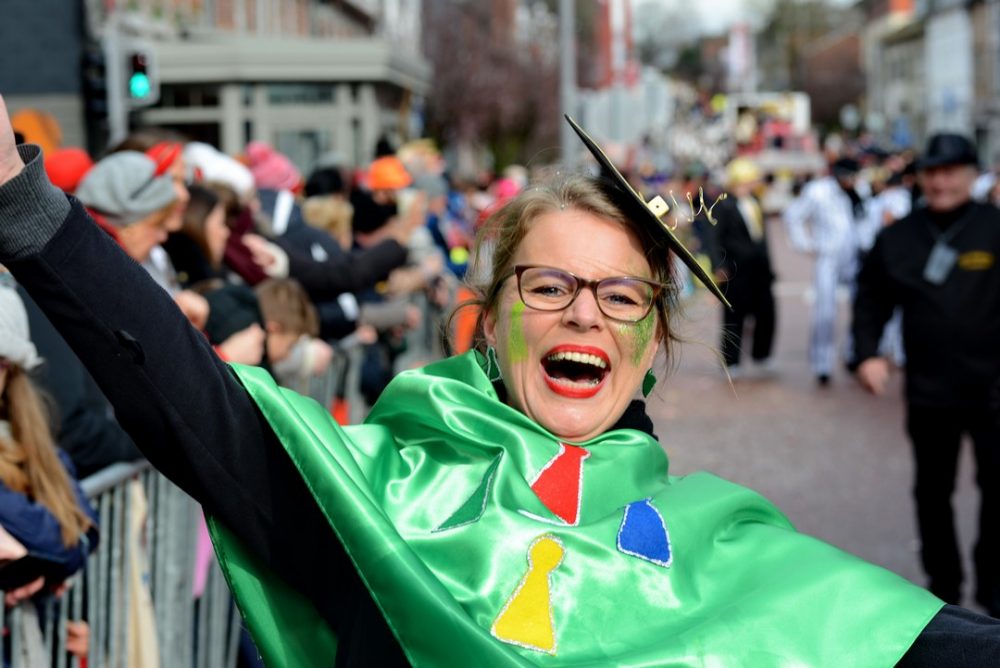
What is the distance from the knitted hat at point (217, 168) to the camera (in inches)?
256

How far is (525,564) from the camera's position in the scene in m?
2.05

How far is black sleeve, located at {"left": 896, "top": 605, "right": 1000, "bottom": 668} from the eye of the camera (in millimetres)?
2014

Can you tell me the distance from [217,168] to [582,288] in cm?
453

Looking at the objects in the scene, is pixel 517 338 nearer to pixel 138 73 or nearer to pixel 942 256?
pixel 942 256

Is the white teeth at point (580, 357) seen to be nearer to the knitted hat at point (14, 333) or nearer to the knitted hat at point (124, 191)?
the knitted hat at point (14, 333)

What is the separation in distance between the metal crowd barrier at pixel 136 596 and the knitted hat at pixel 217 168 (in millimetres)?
2326

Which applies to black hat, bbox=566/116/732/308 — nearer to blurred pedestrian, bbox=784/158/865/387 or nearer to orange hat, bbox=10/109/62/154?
orange hat, bbox=10/109/62/154

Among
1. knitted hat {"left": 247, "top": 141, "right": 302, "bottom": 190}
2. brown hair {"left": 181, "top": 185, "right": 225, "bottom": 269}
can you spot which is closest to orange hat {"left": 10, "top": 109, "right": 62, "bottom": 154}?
brown hair {"left": 181, "top": 185, "right": 225, "bottom": 269}

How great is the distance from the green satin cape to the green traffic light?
9.13 m

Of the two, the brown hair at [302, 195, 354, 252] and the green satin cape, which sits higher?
the brown hair at [302, 195, 354, 252]

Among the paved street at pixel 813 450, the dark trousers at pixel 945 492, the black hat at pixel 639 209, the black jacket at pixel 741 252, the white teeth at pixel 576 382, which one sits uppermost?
the black hat at pixel 639 209

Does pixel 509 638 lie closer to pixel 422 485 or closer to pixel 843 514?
pixel 422 485

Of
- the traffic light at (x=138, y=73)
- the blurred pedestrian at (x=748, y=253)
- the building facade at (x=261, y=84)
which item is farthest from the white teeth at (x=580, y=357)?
the building facade at (x=261, y=84)

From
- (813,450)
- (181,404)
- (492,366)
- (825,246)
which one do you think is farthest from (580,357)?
(825,246)
